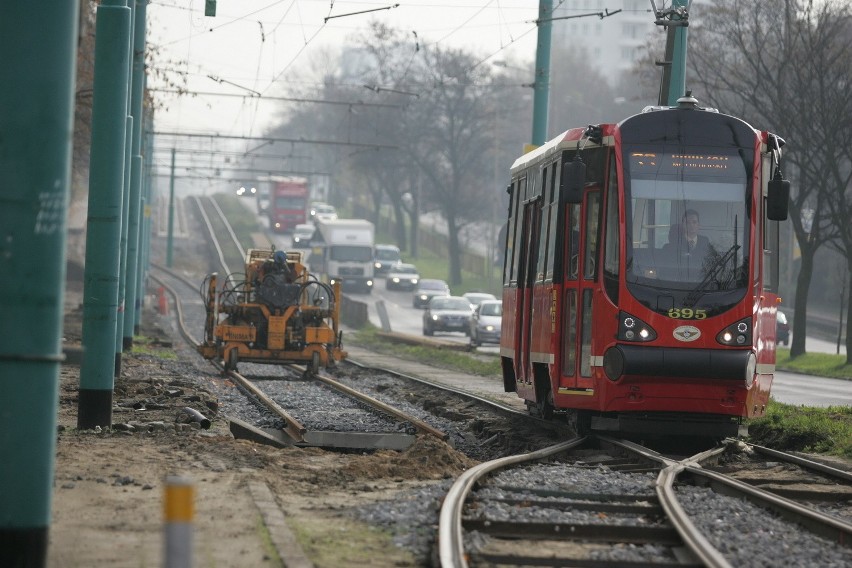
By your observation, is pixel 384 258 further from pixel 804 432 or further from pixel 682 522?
pixel 682 522

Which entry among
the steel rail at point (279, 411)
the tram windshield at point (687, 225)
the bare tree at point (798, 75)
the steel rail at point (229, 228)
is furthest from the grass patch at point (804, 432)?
the steel rail at point (229, 228)

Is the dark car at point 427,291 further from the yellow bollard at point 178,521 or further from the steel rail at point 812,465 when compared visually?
the yellow bollard at point 178,521

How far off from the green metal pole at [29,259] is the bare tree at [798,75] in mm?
33166

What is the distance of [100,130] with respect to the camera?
1559 cm

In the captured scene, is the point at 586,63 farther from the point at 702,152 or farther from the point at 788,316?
the point at 702,152

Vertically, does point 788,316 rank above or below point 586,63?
below

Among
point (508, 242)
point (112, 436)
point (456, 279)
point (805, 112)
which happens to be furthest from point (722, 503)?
point (456, 279)

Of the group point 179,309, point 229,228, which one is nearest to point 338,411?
point 179,309

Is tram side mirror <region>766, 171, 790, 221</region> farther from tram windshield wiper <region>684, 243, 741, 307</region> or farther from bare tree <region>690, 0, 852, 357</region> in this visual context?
bare tree <region>690, 0, 852, 357</region>

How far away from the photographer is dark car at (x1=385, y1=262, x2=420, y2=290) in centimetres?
8644

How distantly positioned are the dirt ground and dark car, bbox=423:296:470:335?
38.5 meters

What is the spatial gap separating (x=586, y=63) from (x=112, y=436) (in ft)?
458

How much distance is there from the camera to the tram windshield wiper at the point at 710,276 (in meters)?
14.9

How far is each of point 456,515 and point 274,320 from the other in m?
21.8
